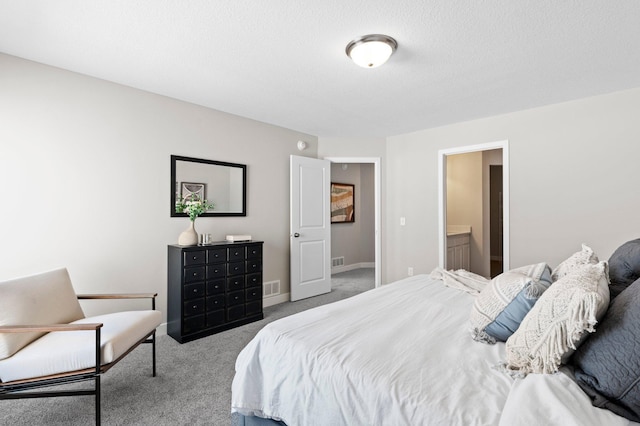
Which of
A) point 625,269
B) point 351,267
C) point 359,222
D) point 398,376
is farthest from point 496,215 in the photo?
point 398,376

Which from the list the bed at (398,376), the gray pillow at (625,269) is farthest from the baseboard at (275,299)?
the gray pillow at (625,269)

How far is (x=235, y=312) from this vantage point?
132 inches

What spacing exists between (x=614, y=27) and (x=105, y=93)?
405 cm

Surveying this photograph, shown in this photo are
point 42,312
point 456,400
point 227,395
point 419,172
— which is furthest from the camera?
point 419,172

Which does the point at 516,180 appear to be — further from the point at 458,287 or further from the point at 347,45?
the point at 347,45

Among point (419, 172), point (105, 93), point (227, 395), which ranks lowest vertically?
point (227, 395)

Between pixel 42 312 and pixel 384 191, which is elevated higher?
pixel 384 191

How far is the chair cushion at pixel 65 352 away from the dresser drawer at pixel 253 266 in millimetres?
1518

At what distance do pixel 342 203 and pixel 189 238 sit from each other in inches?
157

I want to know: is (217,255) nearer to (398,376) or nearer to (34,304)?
(34,304)

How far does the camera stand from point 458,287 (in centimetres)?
225

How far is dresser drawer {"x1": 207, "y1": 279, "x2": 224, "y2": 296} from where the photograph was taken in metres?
3.14

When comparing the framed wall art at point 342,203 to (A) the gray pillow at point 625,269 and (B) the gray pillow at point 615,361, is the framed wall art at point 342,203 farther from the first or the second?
(B) the gray pillow at point 615,361

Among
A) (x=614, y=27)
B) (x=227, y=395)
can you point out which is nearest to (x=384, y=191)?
(x=614, y=27)
